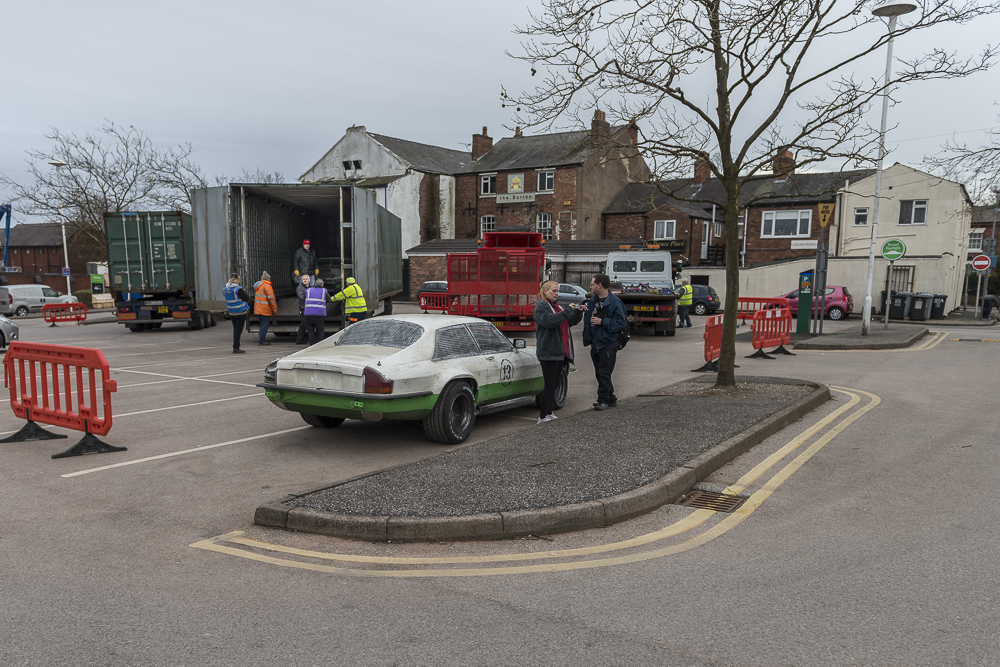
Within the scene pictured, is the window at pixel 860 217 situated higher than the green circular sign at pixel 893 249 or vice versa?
the window at pixel 860 217

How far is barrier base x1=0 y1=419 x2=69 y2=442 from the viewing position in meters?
7.30

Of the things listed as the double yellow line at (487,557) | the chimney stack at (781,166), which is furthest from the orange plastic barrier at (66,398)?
the chimney stack at (781,166)

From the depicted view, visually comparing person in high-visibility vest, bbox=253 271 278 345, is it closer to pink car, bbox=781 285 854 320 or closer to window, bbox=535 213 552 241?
pink car, bbox=781 285 854 320

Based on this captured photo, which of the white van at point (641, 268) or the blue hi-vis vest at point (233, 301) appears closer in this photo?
the blue hi-vis vest at point (233, 301)

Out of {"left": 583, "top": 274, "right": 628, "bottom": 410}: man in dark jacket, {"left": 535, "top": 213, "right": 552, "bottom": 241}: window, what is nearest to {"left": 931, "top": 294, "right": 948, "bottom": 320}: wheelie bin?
{"left": 535, "top": 213, "right": 552, "bottom": 241}: window

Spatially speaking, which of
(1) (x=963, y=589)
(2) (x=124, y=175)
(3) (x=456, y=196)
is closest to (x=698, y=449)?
(1) (x=963, y=589)

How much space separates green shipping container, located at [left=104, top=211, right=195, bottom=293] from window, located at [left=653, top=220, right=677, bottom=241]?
30.2 meters

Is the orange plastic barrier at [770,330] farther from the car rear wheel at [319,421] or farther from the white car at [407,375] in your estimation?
the car rear wheel at [319,421]

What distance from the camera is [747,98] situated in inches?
376

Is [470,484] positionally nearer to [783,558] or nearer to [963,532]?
[783,558]

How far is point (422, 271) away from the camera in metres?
44.2

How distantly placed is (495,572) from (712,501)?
219 cm

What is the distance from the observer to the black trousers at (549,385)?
816 cm

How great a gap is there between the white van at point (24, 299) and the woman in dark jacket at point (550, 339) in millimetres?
33201
